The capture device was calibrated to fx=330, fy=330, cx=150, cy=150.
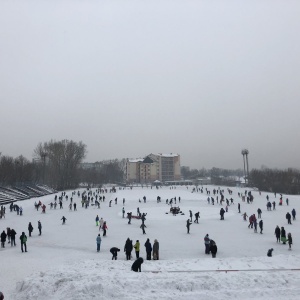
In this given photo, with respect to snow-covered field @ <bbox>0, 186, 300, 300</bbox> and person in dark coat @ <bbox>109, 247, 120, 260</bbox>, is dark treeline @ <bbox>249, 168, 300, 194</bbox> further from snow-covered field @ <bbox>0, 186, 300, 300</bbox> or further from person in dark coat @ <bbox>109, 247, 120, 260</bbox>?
person in dark coat @ <bbox>109, 247, 120, 260</bbox>

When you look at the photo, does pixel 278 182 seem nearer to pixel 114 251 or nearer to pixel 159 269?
pixel 114 251

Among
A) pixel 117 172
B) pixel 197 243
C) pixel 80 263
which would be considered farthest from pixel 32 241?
pixel 117 172

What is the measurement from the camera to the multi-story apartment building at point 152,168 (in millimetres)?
161000

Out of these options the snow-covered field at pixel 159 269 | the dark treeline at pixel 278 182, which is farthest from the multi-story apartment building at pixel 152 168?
the snow-covered field at pixel 159 269

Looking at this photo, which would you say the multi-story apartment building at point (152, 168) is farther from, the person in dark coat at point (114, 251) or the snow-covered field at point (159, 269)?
the person in dark coat at point (114, 251)

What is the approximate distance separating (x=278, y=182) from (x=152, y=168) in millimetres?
83660

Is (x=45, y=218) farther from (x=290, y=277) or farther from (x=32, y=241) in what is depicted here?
(x=290, y=277)

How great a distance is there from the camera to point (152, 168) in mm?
161875

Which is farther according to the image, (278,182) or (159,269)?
(278,182)

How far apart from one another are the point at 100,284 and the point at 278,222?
799 inches

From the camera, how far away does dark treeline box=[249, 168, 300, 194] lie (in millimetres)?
82438

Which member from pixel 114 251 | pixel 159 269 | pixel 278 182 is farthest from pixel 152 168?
pixel 159 269

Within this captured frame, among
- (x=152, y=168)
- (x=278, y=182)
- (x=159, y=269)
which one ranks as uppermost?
(x=152, y=168)

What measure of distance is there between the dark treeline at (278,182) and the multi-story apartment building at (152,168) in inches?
2981
